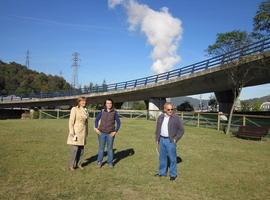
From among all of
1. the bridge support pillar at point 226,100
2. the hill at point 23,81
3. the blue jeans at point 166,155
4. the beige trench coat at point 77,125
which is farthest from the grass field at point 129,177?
the hill at point 23,81

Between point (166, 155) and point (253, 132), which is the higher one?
point (253, 132)

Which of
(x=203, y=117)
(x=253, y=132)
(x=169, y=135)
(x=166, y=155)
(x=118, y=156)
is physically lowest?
(x=118, y=156)

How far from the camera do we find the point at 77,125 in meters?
8.00

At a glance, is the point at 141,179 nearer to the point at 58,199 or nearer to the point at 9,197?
the point at 58,199

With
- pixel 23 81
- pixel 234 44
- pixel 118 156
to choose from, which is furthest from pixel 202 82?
pixel 23 81

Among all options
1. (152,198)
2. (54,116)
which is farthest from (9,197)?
(54,116)

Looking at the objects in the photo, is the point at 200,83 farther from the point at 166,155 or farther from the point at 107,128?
the point at 166,155

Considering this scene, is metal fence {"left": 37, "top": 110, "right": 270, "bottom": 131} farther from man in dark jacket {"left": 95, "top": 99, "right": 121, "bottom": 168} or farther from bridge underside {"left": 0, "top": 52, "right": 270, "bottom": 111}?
man in dark jacket {"left": 95, "top": 99, "right": 121, "bottom": 168}

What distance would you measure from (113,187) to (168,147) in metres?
1.60

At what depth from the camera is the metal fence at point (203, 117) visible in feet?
70.6

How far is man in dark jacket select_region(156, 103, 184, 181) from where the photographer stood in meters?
7.34

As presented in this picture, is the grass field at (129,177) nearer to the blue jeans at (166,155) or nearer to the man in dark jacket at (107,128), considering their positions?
the blue jeans at (166,155)

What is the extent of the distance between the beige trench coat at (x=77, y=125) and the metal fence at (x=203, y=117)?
13.3 metres

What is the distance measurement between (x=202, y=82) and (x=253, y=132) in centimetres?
1809
